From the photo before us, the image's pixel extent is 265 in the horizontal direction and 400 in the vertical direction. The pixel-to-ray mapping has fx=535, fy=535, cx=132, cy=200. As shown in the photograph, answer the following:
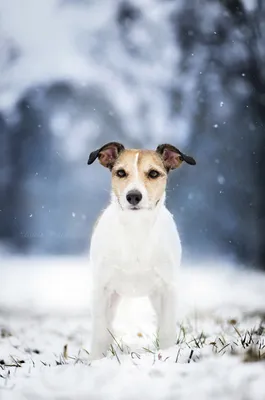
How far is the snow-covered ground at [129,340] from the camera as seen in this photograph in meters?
1.97

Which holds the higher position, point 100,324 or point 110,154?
point 110,154

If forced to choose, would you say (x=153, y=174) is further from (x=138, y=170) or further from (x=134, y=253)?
(x=134, y=253)

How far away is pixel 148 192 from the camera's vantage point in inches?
116

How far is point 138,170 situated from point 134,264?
21.2 inches

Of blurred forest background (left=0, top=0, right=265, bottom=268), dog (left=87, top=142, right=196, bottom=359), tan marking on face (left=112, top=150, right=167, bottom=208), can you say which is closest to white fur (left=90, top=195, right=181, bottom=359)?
dog (left=87, top=142, right=196, bottom=359)

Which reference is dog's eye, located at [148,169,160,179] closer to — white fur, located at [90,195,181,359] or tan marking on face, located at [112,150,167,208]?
tan marking on face, located at [112,150,167,208]

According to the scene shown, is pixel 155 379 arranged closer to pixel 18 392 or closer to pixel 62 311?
pixel 18 392

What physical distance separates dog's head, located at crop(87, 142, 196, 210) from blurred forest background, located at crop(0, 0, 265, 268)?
1034 mm

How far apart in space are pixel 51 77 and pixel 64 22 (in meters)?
0.50

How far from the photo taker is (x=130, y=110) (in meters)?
4.68

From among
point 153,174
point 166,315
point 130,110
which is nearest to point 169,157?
point 153,174

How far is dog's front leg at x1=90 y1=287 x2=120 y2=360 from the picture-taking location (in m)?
3.08

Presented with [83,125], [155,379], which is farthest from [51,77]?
[155,379]

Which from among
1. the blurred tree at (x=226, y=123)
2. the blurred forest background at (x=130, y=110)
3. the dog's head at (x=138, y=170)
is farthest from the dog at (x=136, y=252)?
the blurred tree at (x=226, y=123)
